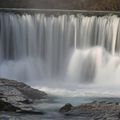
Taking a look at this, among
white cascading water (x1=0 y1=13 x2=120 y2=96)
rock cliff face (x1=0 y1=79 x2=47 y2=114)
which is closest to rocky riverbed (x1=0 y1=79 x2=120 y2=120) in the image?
rock cliff face (x1=0 y1=79 x2=47 y2=114)

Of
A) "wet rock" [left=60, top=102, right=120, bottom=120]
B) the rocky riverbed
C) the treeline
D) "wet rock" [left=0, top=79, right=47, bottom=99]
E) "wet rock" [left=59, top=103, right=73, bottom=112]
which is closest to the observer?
"wet rock" [left=60, top=102, right=120, bottom=120]

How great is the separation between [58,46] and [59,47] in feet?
0.34

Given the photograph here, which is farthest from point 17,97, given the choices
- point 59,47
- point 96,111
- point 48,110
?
point 59,47

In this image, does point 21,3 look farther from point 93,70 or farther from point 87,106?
point 87,106

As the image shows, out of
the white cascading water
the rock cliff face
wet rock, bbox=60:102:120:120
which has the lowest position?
wet rock, bbox=60:102:120:120

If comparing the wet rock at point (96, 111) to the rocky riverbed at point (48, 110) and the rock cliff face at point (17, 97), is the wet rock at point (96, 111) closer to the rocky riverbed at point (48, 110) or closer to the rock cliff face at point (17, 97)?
the rocky riverbed at point (48, 110)

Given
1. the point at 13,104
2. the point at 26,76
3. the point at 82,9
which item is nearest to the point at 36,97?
the point at 13,104

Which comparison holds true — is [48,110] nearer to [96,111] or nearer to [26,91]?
[96,111]

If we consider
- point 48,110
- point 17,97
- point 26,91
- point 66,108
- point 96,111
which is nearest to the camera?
point 96,111

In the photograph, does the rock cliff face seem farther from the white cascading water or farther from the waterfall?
the waterfall

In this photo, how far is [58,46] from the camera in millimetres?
33875

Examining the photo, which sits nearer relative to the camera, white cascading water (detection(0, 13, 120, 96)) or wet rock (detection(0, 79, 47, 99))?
wet rock (detection(0, 79, 47, 99))

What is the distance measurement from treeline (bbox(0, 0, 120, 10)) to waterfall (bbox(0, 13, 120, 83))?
413cm

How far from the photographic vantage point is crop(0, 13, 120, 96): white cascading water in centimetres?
3322
